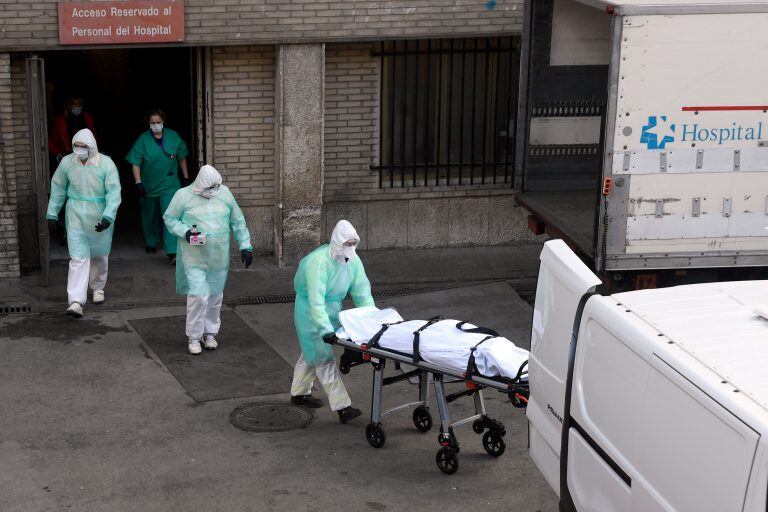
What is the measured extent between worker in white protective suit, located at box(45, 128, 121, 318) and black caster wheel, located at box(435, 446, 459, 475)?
4.29 m

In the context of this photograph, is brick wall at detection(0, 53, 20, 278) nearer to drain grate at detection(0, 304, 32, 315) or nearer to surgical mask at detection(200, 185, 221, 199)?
drain grate at detection(0, 304, 32, 315)

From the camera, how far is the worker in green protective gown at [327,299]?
8117mm

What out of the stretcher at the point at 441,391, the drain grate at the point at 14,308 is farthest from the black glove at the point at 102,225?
the stretcher at the point at 441,391

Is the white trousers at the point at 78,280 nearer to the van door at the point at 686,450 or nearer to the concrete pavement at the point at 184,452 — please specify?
the concrete pavement at the point at 184,452

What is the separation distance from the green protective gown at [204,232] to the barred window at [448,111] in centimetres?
321

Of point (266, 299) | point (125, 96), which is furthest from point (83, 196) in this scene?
point (125, 96)

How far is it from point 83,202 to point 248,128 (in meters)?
2.22

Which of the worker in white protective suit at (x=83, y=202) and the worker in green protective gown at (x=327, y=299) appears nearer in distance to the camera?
the worker in green protective gown at (x=327, y=299)

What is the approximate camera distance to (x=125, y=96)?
62.3 feet

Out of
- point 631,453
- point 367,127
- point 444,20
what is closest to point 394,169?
point 367,127

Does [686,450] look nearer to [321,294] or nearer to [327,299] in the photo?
[321,294]

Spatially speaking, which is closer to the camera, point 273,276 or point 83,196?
point 83,196

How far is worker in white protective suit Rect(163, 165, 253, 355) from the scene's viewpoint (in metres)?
9.61

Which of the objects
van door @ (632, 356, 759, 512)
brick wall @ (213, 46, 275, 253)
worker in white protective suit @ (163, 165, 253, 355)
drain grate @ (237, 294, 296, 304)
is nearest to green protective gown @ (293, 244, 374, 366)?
worker in white protective suit @ (163, 165, 253, 355)
